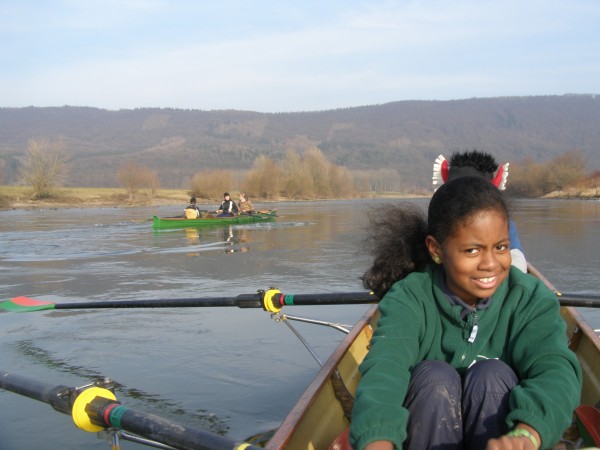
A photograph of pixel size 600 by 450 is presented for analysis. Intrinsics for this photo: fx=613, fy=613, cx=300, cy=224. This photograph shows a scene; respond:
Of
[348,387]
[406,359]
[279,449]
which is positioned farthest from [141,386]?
[406,359]

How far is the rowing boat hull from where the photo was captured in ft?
8.77

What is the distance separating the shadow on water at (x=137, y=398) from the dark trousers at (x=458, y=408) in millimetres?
1831

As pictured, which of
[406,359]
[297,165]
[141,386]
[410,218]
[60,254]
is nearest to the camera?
[406,359]

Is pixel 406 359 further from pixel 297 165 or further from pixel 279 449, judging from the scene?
pixel 297 165

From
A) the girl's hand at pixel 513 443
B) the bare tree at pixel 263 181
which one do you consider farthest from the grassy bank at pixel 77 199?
the girl's hand at pixel 513 443

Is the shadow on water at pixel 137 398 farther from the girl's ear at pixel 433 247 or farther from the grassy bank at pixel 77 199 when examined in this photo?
the grassy bank at pixel 77 199

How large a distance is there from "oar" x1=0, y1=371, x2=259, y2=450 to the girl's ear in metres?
1.12

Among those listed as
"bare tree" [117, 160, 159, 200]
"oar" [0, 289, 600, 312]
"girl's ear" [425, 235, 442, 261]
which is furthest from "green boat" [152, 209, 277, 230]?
"bare tree" [117, 160, 159, 200]

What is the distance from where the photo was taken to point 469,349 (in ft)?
8.16

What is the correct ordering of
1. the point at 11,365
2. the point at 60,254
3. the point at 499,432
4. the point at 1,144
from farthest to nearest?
the point at 1,144 → the point at 60,254 → the point at 11,365 → the point at 499,432

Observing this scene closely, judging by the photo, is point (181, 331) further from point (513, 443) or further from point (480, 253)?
point (513, 443)

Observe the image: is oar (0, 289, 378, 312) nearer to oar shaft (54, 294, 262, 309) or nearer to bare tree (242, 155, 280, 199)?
oar shaft (54, 294, 262, 309)

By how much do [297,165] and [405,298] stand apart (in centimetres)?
7689

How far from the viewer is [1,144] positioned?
187375 millimetres
